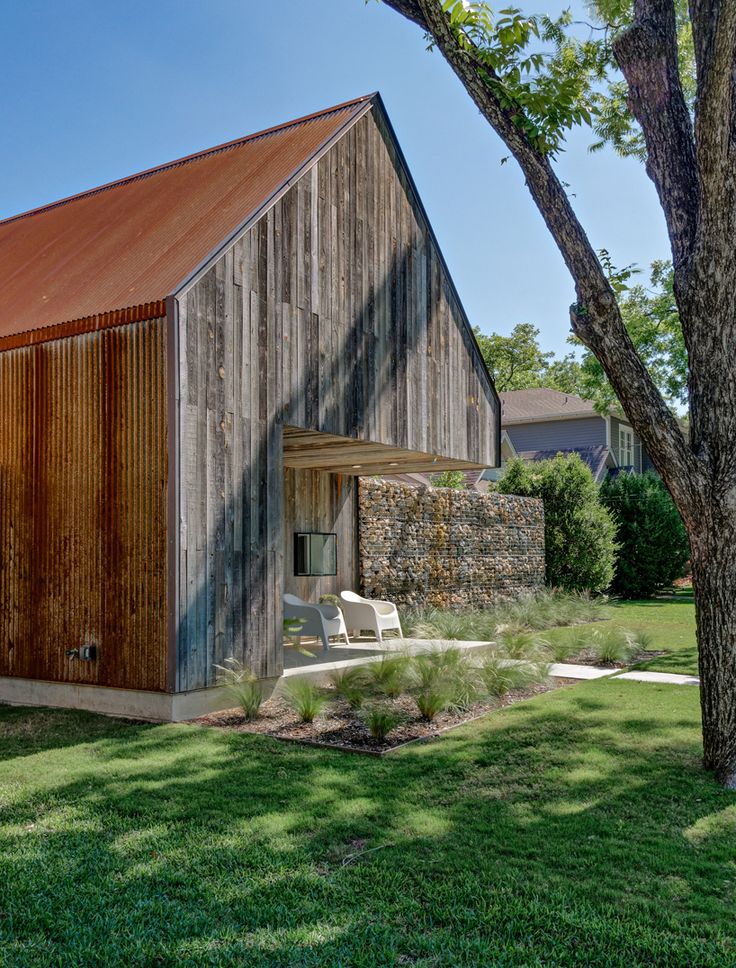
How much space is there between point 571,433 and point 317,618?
22957mm

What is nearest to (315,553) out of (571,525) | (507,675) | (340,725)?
(507,675)

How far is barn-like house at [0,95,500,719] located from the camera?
730 cm

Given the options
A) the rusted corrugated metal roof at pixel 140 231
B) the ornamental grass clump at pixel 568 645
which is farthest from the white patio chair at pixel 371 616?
the rusted corrugated metal roof at pixel 140 231

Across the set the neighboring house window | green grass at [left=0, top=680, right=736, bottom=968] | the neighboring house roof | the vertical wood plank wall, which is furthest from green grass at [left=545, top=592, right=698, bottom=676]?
the neighboring house window

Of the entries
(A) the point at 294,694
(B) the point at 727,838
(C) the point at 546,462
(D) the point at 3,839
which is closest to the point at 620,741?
(B) the point at 727,838

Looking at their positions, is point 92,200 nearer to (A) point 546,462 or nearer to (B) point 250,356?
(B) point 250,356

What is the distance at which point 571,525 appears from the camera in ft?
66.4

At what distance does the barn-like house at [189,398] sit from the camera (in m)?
7.30

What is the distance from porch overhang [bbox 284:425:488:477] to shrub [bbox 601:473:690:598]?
37.7 feet

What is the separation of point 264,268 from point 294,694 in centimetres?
429

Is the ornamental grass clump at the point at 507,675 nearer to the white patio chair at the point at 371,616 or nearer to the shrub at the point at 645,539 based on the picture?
the white patio chair at the point at 371,616

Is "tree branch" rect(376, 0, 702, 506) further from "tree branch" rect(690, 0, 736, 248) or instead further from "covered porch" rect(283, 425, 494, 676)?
"covered porch" rect(283, 425, 494, 676)

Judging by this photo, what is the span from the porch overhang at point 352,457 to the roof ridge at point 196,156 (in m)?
4.21

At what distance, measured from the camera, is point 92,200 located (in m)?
12.1
